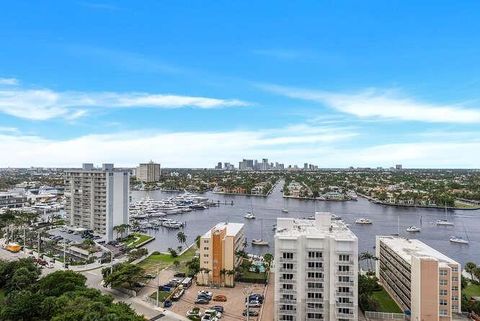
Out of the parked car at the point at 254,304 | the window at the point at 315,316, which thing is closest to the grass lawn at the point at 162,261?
the parked car at the point at 254,304

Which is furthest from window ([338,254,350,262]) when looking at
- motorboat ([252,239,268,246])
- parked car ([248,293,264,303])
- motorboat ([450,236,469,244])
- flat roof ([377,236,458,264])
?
motorboat ([450,236,469,244])

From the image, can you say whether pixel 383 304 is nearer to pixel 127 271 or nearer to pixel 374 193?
pixel 127 271

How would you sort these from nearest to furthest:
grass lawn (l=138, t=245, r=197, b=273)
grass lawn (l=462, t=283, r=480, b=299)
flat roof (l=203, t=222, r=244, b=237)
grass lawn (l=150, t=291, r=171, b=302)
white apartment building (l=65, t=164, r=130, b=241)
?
grass lawn (l=150, t=291, r=171, b=302) < grass lawn (l=462, t=283, r=480, b=299) < flat roof (l=203, t=222, r=244, b=237) < grass lawn (l=138, t=245, r=197, b=273) < white apartment building (l=65, t=164, r=130, b=241)

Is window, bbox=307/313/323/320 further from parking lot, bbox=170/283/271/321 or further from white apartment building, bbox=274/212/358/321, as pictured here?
parking lot, bbox=170/283/271/321

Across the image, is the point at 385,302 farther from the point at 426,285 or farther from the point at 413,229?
the point at 413,229

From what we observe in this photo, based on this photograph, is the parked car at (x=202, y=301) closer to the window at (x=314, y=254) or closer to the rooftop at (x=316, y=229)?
the rooftop at (x=316, y=229)

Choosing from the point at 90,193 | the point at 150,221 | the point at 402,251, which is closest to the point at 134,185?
the point at 150,221
